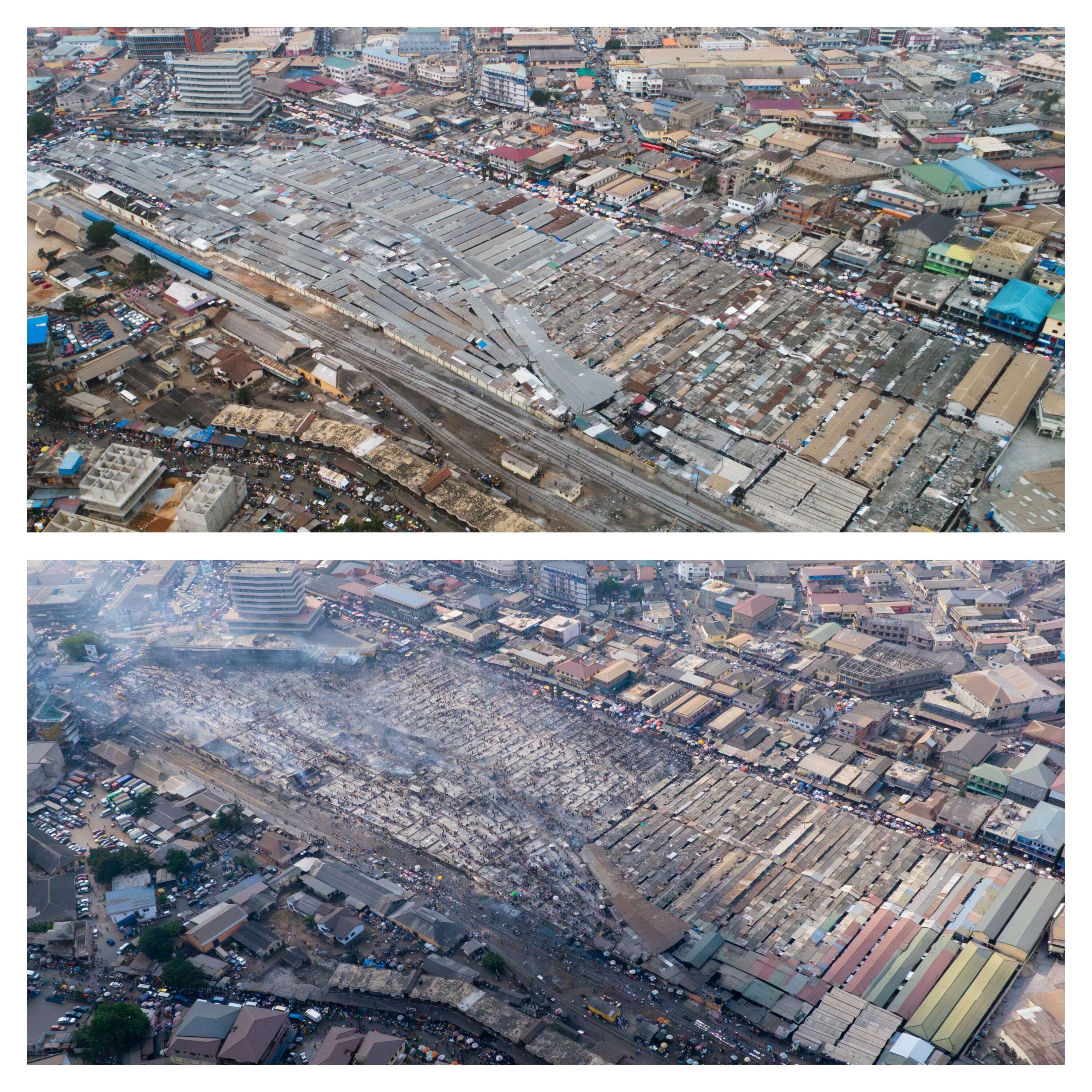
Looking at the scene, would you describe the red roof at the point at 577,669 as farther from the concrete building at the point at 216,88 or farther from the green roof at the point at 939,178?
the concrete building at the point at 216,88

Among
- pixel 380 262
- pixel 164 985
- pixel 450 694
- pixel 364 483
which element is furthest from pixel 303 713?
pixel 380 262

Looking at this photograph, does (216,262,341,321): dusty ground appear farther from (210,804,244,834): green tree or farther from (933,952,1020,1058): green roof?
(933,952,1020,1058): green roof

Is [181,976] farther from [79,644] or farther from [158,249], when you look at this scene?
[158,249]

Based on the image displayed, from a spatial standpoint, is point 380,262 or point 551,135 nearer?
point 380,262

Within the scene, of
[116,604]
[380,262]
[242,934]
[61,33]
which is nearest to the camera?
[242,934]

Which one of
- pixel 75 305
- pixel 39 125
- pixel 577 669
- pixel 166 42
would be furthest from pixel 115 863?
pixel 166 42

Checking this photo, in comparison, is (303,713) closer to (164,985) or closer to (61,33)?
(164,985)

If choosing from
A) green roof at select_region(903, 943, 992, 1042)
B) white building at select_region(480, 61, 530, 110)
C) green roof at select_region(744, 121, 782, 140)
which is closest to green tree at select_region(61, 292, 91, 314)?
white building at select_region(480, 61, 530, 110)

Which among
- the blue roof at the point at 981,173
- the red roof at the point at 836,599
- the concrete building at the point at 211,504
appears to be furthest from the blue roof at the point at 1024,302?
the concrete building at the point at 211,504
